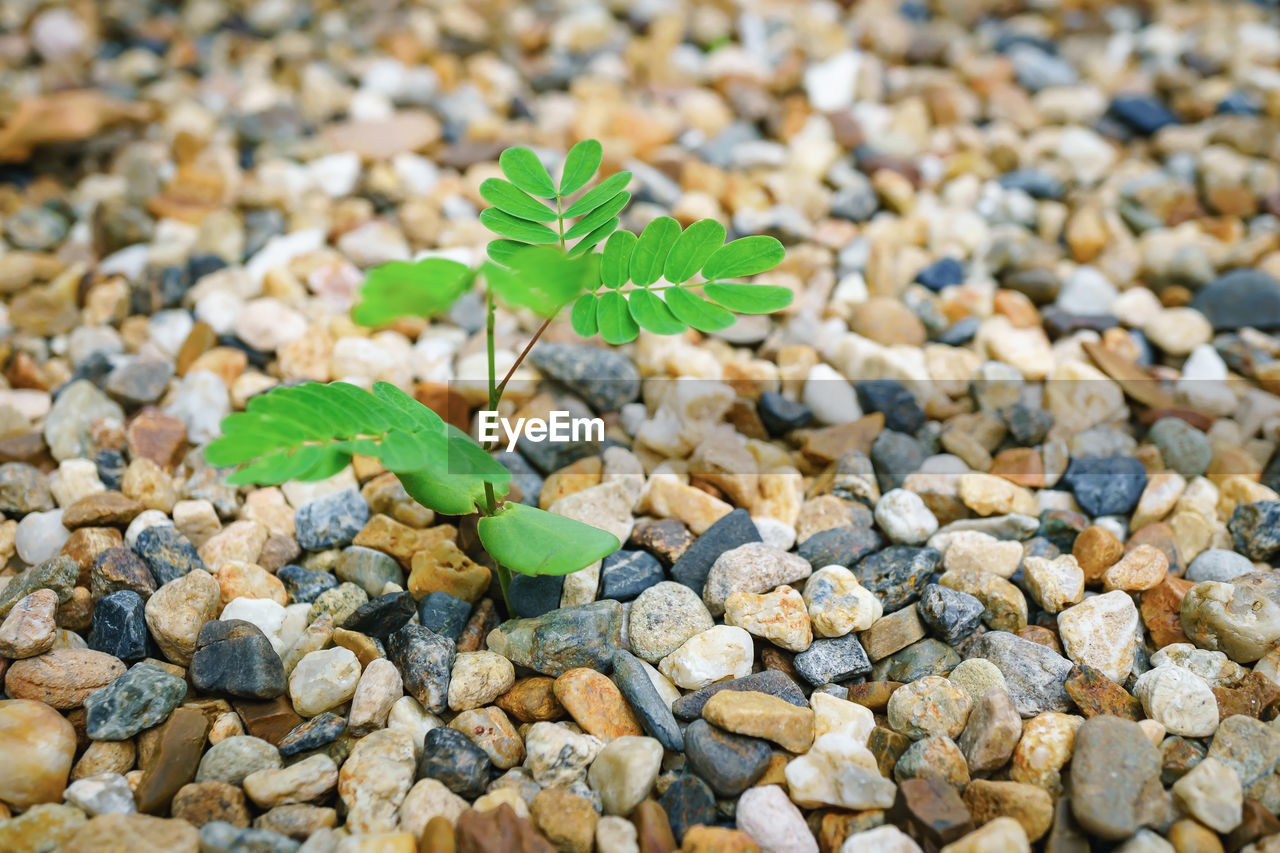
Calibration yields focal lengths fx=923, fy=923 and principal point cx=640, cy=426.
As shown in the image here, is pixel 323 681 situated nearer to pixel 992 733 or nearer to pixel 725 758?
pixel 725 758

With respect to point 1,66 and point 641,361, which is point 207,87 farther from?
point 641,361

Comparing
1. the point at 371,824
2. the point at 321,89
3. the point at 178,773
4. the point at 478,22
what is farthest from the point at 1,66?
the point at 371,824

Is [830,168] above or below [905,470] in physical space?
above

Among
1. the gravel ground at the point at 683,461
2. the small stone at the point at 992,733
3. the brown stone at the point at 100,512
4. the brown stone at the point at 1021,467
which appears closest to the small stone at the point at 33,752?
the gravel ground at the point at 683,461

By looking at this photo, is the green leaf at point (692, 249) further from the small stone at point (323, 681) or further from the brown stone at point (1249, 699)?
the brown stone at point (1249, 699)

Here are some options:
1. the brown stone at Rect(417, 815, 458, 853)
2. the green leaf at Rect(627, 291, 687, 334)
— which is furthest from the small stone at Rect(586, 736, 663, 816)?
the green leaf at Rect(627, 291, 687, 334)

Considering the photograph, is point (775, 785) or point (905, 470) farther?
point (905, 470)

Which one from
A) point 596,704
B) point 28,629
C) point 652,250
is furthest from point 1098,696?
point 28,629
